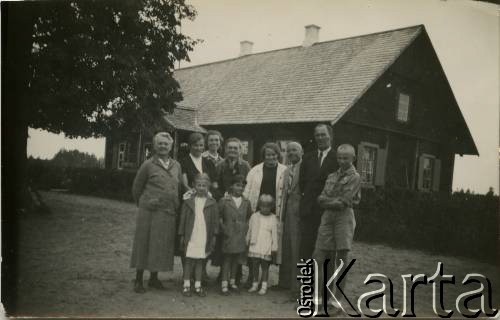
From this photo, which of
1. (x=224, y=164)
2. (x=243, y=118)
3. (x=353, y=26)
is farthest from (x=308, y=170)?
(x=243, y=118)

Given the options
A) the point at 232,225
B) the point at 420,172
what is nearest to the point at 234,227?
the point at 232,225

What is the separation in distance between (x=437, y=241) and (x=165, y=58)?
18.2 feet

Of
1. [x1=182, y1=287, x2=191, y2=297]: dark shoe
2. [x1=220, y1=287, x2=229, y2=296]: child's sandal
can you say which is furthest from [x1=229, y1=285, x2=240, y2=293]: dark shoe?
[x1=182, y1=287, x2=191, y2=297]: dark shoe

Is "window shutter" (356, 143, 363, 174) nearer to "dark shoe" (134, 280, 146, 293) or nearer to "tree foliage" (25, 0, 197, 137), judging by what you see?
"tree foliage" (25, 0, 197, 137)

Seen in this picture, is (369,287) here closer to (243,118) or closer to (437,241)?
(437,241)

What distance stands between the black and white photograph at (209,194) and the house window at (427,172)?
523 centimetres

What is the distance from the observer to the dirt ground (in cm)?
429

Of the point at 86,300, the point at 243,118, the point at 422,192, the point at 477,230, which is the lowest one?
the point at 86,300


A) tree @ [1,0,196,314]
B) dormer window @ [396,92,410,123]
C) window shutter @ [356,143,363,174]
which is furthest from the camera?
dormer window @ [396,92,410,123]

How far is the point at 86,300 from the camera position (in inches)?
171

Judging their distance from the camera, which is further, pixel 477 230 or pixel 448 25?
pixel 477 230

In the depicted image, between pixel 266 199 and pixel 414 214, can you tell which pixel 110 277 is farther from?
pixel 414 214

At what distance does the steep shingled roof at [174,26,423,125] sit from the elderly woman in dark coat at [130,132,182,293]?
592cm

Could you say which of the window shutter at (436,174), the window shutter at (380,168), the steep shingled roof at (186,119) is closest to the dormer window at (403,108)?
the window shutter at (380,168)
